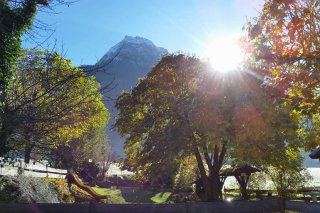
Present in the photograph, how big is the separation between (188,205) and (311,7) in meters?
10.5

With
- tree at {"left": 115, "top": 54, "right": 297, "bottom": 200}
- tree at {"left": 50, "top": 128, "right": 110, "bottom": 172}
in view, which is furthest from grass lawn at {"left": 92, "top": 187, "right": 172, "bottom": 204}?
tree at {"left": 50, "top": 128, "right": 110, "bottom": 172}

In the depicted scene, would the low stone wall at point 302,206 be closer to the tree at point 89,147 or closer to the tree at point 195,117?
the tree at point 195,117

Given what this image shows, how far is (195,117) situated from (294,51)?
31.7ft

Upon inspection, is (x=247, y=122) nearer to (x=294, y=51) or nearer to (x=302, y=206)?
(x=294, y=51)

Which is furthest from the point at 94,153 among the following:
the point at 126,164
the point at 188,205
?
the point at 188,205

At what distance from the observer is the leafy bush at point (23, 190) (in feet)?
58.0

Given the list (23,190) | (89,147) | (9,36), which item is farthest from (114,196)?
(9,36)

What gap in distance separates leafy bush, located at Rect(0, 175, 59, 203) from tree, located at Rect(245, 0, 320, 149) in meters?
13.0

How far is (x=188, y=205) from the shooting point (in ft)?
57.5

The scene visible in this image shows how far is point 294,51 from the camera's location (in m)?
12.0

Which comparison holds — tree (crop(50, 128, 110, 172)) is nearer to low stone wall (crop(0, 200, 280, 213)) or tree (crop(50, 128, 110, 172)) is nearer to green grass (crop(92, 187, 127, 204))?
green grass (crop(92, 187, 127, 204))

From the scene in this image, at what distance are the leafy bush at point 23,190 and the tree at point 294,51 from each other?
13.0m

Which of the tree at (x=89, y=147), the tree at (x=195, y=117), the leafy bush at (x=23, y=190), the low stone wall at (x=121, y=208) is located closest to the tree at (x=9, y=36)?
the low stone wall at (x=121, y=208)

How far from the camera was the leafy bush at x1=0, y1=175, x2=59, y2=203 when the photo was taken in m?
17.7
